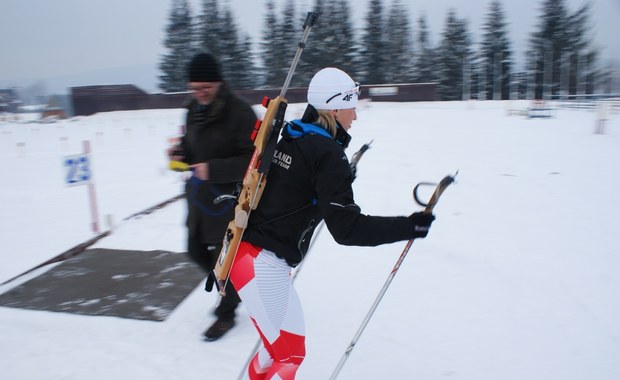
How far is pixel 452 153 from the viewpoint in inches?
481

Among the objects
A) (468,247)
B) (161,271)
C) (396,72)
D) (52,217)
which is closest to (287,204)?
(161,271)

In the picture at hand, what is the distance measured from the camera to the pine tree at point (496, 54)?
58.2 meters

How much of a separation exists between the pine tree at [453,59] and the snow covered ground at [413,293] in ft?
167

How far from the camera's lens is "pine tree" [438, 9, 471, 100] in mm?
57281

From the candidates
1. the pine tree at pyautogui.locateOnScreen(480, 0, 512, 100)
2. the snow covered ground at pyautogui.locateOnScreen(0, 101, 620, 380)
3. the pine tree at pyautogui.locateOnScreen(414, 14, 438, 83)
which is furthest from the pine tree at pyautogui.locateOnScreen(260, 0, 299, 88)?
the snow covered ground at pyautogui.locateOnScreen(0, 101, 620, 380)

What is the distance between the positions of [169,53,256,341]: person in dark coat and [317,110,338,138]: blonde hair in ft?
3.90

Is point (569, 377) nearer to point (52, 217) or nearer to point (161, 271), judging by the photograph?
point (161, 271)

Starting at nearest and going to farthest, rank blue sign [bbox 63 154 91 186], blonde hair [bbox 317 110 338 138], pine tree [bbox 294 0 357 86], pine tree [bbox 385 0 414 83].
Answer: blonde hair [bbox 317 110 338 138]
blue sign [bbox 63 154 91 186]
pine tree [bbox 294 0 357 86]
pine tree [bbox 385 0 414 83]

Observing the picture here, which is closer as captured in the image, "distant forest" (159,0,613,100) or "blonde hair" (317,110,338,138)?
"blonde hair" (317,110,338,138)

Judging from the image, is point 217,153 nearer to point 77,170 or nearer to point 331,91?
point 331,91

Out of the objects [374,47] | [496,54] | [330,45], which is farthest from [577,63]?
[330,45]

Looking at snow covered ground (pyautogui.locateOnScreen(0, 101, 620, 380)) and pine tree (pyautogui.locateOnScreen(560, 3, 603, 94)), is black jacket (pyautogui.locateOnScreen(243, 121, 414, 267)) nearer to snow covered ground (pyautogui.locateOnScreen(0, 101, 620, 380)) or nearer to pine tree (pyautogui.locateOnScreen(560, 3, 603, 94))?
snow covered ground (pyautogui.locateOnScreen(0, 101, 620, 380))

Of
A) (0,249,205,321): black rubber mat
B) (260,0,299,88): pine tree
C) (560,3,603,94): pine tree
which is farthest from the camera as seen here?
(260,0,299,88): pine tree

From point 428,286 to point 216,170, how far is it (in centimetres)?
239
